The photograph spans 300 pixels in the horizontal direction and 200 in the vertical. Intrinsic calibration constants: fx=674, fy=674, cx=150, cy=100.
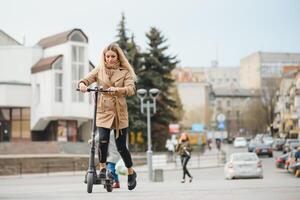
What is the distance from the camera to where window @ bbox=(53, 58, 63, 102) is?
66.6m

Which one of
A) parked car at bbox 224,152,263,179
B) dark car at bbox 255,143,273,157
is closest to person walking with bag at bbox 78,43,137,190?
parked car at bbox 224,152,263,179

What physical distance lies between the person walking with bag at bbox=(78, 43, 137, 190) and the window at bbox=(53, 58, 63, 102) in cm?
5818

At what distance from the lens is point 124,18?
229 feet

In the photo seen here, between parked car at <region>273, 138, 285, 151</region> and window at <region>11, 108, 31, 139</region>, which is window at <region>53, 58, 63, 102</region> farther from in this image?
parked car at <region>273, 138, 285, 151</region>

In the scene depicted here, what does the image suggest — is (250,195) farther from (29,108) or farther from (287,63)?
(287,63)

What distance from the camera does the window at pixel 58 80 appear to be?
6656 centimetres

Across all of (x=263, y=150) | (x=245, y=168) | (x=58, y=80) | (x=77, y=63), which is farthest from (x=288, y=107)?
(x=245, y=168)

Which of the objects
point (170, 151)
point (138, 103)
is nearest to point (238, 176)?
point (170, 151)

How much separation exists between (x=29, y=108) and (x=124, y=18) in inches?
535

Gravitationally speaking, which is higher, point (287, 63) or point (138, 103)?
point (287, 63)

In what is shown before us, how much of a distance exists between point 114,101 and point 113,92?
165 millimetres

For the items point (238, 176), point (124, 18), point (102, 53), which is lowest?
point (238, 176)

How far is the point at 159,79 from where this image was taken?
7088 cm

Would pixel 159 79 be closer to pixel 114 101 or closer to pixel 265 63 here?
pixel 114 101
